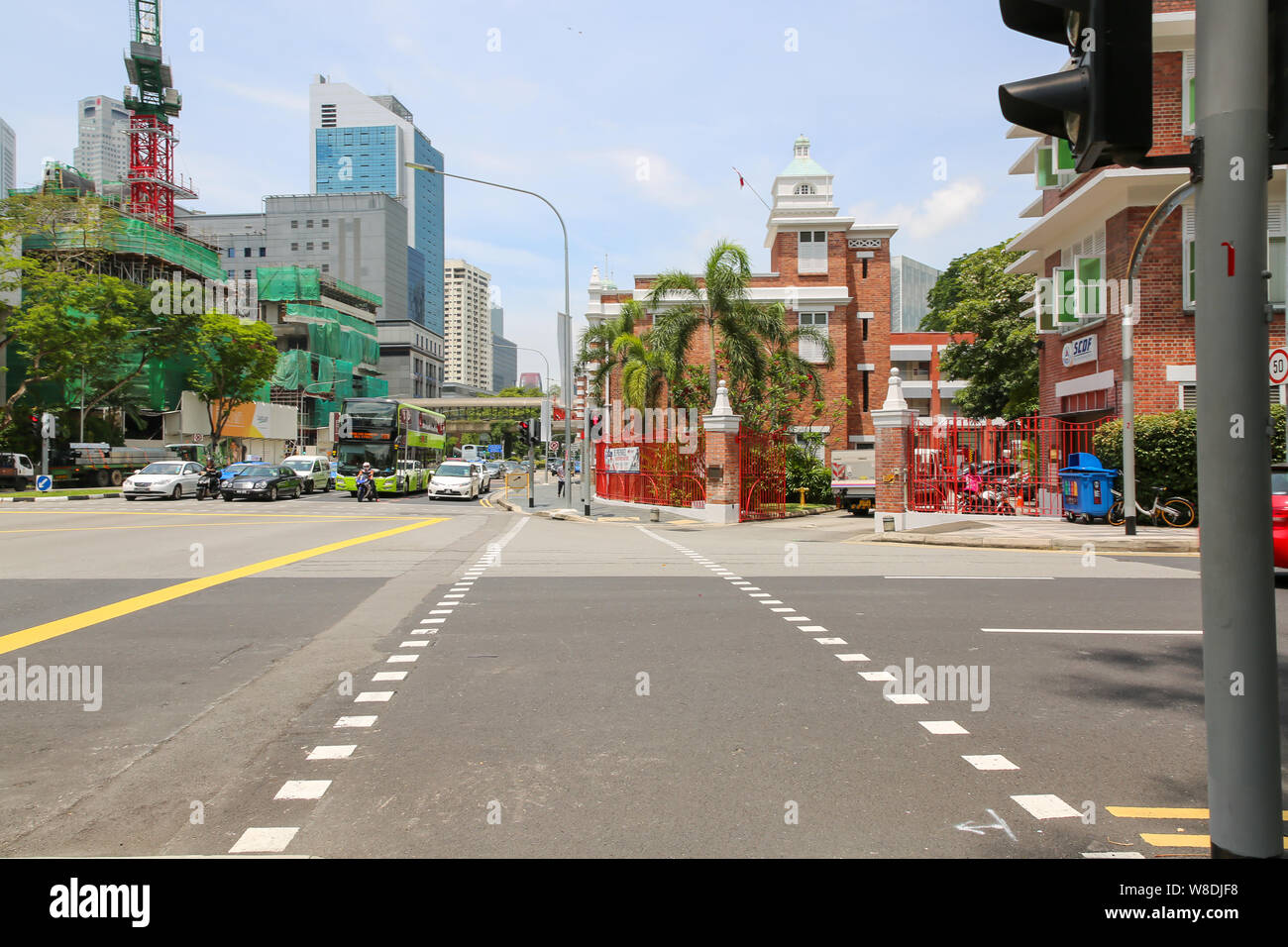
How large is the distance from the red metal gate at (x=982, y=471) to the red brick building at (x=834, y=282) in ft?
75.1

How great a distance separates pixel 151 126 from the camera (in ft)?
244

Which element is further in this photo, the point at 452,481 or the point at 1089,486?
the point at 452,481

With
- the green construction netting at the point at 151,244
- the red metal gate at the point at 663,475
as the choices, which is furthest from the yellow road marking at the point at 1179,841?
the green construction netting at the point at 151,244

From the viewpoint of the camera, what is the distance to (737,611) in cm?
944

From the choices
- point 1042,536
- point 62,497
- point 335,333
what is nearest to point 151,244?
point 62,497

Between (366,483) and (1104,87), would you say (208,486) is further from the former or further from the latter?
(1104,87)

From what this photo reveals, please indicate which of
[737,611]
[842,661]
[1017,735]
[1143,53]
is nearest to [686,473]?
[737,611]

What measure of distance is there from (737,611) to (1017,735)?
4400mm

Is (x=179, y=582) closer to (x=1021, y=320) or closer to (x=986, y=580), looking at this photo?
(x=986, y=580)

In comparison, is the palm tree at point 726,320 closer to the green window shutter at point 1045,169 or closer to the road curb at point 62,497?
the green window shutter at point 1045,169

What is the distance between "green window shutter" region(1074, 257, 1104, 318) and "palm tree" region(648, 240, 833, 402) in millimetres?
9492

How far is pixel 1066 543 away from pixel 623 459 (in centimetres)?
2113

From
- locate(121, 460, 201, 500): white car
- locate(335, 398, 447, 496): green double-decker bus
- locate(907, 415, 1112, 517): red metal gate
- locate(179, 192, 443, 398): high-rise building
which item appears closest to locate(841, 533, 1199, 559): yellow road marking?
locate(907, 415, 1112, 517): red metal gate
